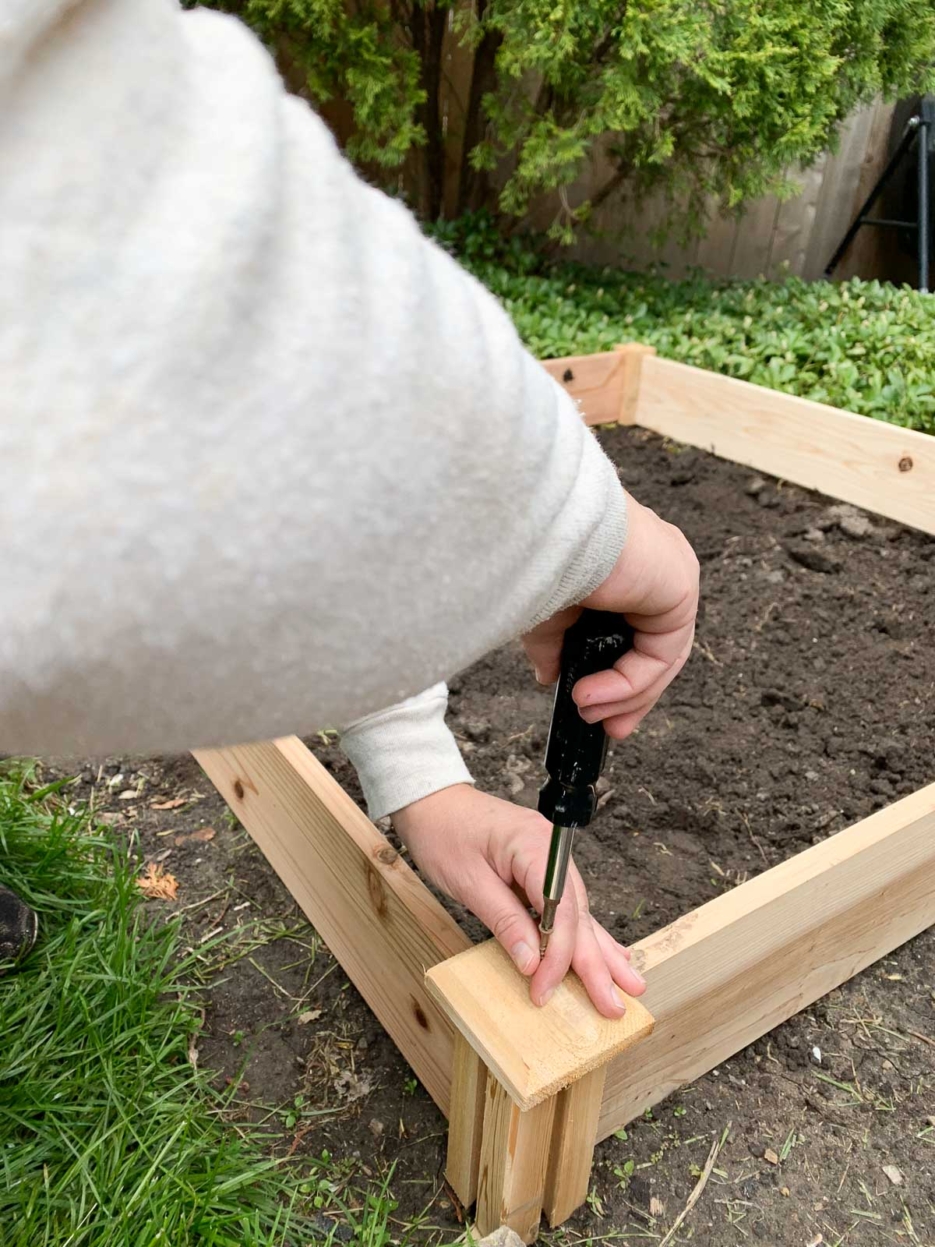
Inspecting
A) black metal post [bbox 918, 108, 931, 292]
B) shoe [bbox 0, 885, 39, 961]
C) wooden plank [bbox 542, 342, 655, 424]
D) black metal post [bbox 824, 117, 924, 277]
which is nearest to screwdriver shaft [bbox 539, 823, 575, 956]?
shoe [bbox 0, 885, 39, 961]

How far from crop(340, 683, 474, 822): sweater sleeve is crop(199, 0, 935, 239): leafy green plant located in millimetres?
2879

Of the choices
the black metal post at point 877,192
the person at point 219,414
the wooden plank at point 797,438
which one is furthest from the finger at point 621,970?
the black metal post at point 877,192

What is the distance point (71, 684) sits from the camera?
A: 50 centimetres

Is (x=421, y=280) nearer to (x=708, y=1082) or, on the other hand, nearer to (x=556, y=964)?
(x=556, y=964)

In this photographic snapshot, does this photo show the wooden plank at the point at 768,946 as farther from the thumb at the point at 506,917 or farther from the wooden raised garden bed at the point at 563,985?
the thumb at the point at 506,917

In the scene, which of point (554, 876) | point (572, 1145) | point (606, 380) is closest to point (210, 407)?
point (554, 876)

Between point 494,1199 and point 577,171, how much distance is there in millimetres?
3779

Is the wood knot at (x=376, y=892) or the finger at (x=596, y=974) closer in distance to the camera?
the finger at (x=596, y=974)

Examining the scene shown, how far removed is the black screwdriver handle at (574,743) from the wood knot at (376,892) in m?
0.43

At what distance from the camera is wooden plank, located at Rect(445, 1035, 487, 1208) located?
3.79 ft

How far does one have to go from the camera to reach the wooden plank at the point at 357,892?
4.34ft

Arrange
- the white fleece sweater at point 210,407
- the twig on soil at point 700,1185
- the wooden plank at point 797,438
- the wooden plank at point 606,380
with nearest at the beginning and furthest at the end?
the white fleece sweater at point 210,407 < the twig on soil at point 700,1185 < the wooden plank at point 797,438 < the wooden plank at point 606,380

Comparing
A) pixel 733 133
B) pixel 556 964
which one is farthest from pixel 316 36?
pixel 556 964

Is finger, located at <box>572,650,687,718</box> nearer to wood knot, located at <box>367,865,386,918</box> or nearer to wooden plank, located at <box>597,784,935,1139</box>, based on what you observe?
wooden plank, located at <box>597,784,935,1139</box>
